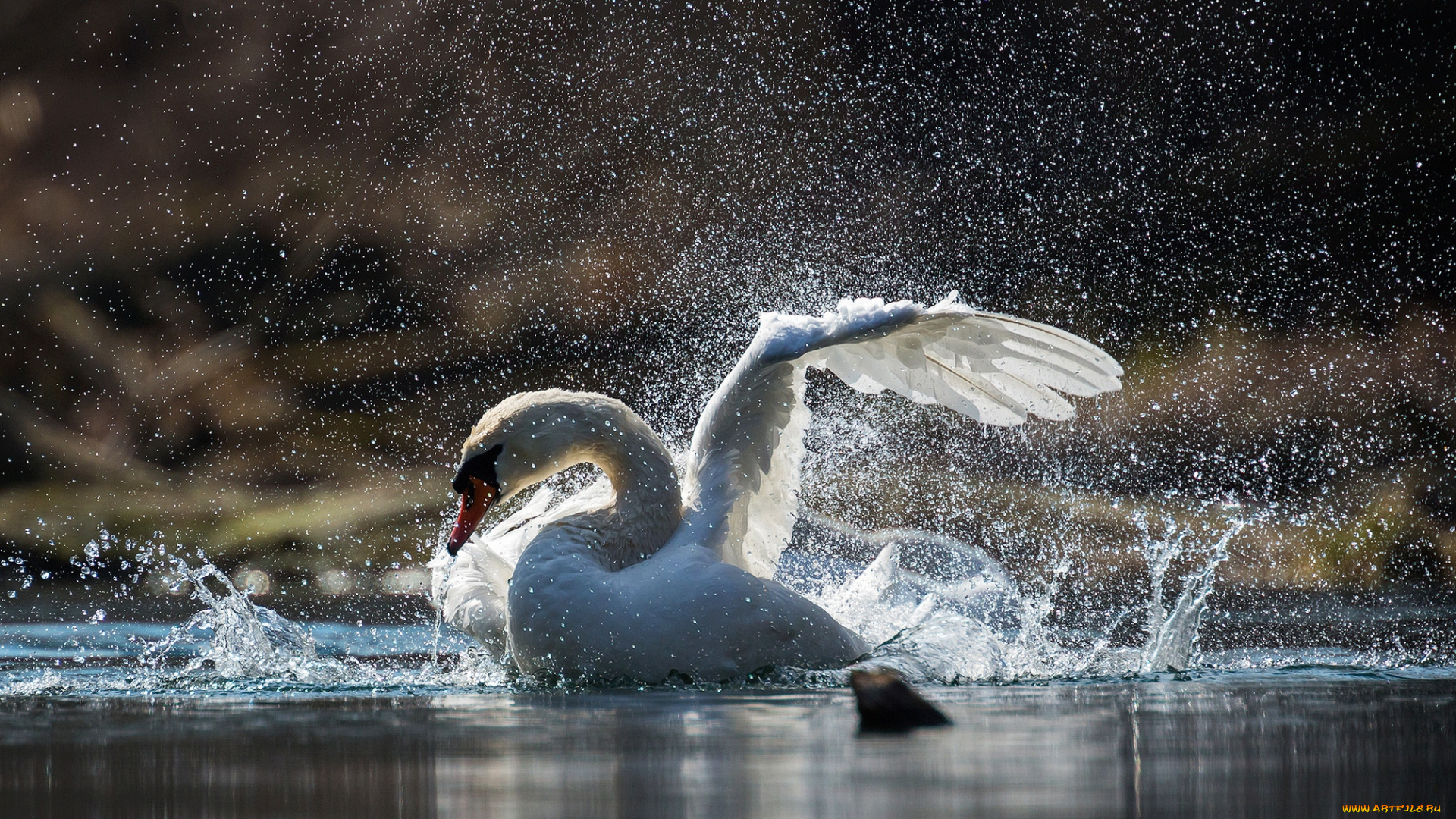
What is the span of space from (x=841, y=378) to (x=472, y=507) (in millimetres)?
1434

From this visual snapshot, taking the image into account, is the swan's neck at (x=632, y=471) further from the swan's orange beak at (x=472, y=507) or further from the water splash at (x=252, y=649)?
the water splash at (x=252, y=649)

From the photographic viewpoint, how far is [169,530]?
31.0 ft

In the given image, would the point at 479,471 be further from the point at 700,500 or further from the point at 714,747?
the point at 714,747

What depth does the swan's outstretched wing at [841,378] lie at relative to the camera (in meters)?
4.94

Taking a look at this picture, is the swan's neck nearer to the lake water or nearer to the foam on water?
the foam on water

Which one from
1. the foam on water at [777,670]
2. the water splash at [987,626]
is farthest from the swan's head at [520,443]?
the water splash at [987,626]

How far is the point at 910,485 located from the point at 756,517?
494 centimetres

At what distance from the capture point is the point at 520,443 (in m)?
4.92

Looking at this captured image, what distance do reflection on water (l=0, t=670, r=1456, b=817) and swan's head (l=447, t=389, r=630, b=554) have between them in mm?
1097

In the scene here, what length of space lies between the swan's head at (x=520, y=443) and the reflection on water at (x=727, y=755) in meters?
1.10

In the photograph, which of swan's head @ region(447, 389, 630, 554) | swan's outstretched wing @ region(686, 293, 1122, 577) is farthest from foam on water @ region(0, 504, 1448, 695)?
swan's outstretched wing @ region(686, 293, 1122, 577)

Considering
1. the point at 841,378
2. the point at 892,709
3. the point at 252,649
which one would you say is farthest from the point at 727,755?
the point at 841,378

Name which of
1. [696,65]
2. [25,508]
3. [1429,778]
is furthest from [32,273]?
[1429,778]

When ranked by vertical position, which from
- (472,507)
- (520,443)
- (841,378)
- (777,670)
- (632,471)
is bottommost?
(777,670)
